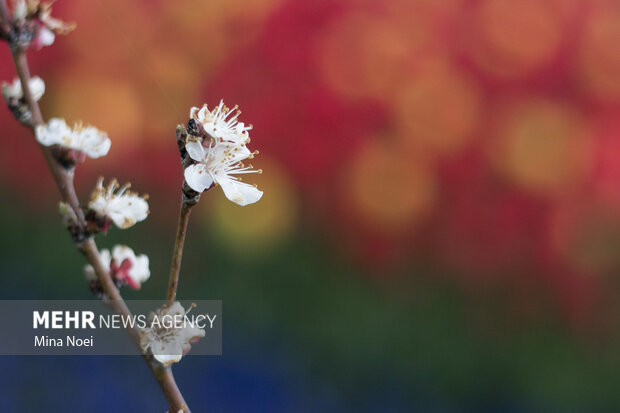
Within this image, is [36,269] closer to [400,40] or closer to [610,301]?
[400,40]

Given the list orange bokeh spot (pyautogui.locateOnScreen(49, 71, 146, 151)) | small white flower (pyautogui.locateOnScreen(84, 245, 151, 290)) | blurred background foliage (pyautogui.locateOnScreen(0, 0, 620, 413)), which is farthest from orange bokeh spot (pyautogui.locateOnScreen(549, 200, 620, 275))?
small white flower (pyautogui.locateOnScreen(84, 245, 151, 290))

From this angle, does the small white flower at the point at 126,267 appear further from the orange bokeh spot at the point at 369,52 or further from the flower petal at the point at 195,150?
the orange bokeh spot at the point at 369,52

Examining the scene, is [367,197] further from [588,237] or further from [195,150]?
[195,150]

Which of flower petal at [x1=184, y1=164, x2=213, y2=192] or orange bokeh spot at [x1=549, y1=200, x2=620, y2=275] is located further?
orange bokeh spot at [x1=549, y1=200, x2=620, y2=275]

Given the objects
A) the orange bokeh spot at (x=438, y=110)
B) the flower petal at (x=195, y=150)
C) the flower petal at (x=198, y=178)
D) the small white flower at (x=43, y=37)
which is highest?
the orange bokeh spot at (x=438, y=110)

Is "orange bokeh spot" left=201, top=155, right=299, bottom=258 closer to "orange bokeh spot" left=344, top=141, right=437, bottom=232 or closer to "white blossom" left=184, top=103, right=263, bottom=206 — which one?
"orange bokeh spot" left=344, top=141, right=437, bottom=232

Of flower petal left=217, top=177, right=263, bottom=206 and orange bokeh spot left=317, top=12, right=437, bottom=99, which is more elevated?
orange bokeh spot left=317, top=12, right=437, bottom=99

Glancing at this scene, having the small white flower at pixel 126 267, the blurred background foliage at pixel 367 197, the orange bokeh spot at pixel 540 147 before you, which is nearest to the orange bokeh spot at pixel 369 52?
the blurred background foliage at pixel 367 197
